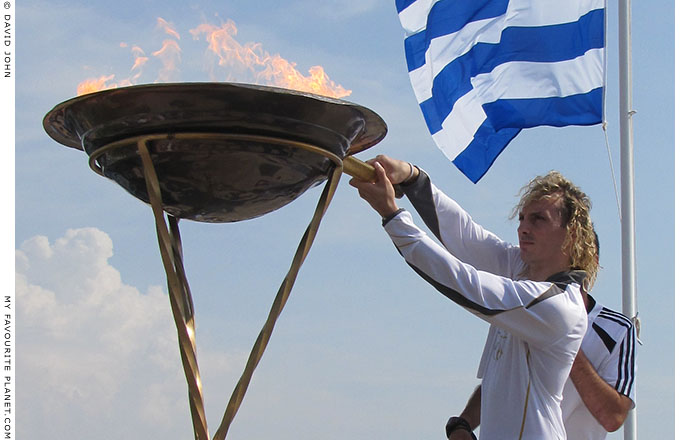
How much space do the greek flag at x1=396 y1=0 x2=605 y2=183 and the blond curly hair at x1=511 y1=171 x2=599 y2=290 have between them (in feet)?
12.0

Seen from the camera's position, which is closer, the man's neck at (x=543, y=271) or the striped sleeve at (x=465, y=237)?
the man's neck at (x=543, y=271)

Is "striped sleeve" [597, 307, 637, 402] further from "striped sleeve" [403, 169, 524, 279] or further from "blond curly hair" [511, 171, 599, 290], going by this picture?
"striped sleeve" [403, 169, 524, 279]

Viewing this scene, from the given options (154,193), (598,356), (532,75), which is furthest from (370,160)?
(532,75)

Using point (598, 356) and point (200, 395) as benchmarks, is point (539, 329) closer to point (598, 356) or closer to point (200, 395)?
point (598, 356)

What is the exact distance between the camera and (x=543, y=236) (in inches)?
135

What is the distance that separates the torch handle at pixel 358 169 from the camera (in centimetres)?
274

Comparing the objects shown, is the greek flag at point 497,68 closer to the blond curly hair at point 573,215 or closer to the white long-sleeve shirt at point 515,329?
the blond curly hair at point 573,215

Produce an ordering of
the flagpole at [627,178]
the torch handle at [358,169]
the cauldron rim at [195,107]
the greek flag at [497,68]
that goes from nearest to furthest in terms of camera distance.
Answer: the cauldron rim at [195,107] → the torch handle at [358,169] → the flagpole at [627,178] → the greek flag at [497,68]

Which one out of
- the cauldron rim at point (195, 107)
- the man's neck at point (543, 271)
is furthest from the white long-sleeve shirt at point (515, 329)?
the cauldron rim at point (195, 107)

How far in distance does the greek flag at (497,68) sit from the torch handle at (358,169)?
4.61 metres

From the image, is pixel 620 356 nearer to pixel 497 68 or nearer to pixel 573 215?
pixel 573 215

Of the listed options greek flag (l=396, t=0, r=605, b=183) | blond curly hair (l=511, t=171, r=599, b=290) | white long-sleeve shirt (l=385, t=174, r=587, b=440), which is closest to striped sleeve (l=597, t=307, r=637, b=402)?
blond curly hair (l=511, t=171, r=599, b=290)

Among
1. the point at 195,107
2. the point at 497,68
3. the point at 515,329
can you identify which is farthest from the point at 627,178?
the point at 195,107

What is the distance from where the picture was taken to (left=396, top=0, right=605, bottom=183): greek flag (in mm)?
7250
